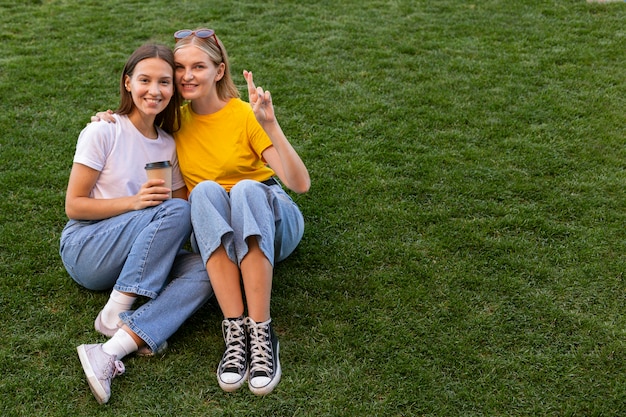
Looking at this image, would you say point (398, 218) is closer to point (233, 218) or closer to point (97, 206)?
point (233, 218)

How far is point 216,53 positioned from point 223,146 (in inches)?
19.9

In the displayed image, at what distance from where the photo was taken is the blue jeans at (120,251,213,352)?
119 inches

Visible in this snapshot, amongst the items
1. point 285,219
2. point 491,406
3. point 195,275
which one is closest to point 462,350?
point 491,406

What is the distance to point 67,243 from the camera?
3.27 meters

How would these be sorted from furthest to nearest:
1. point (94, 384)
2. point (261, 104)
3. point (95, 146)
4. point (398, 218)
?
1. point (398, 218)
2. point (95, 146)
3. point (261, 104)
4. point (94, 384)

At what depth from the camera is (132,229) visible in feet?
10.3

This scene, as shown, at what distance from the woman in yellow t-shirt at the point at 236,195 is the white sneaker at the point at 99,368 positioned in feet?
1.59

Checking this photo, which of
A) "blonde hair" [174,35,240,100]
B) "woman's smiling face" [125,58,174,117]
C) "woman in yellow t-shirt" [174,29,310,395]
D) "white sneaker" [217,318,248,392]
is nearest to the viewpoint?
"white sneaker" [217,318,248,392]

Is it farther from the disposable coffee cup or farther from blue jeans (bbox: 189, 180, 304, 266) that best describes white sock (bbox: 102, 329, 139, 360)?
the disposable coffee cup

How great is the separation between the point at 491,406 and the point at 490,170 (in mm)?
2234

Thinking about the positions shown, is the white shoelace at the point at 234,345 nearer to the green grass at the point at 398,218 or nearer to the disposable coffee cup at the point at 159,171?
the green grass at the point at 398,218

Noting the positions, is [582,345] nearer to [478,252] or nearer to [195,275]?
[478,252]

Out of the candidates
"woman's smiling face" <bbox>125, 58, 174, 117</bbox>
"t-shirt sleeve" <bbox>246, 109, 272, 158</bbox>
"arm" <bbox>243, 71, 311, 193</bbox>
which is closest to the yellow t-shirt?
"t-shirt sleeve" <bbox>246, 109, 272, 158</bbox>

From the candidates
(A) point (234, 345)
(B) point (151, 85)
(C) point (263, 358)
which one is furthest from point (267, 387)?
(B) point (151, 85)
